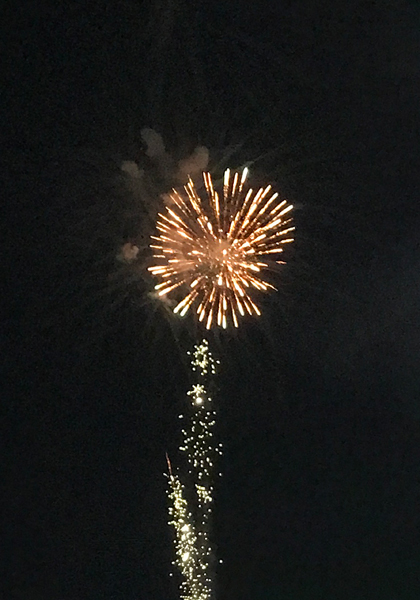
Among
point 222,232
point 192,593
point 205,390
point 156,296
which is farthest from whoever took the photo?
point 192,593

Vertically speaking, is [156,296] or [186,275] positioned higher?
[156,296]

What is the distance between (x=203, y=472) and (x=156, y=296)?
256cm

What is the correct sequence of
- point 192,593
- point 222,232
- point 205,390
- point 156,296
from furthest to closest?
point 192,593 < point 205,390 < point 156,296 < point 222,232

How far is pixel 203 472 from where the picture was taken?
932 centimetres

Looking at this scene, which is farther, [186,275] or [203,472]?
[203,472]

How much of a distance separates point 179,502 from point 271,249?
410 cm

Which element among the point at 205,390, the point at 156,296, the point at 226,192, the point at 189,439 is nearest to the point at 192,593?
the point at 189,439

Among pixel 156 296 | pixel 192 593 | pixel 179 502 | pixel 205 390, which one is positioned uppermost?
pixel 156 296

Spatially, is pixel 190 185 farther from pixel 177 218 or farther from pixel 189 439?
pixel 189 439

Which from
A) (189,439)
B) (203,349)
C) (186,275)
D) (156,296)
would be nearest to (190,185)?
(186,275)

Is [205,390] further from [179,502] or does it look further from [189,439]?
[179,502]

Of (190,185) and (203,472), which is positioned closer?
(190,185)

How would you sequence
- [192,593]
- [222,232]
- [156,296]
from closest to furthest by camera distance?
[222,232], [156,296], [192,593]

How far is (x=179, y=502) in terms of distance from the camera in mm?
9289
